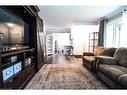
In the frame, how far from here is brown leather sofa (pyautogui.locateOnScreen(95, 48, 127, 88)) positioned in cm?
240

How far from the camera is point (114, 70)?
2.79 meters

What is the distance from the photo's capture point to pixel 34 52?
14.3 feet

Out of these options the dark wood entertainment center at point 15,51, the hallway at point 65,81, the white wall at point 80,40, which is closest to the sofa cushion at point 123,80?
the hallway at point 65,81

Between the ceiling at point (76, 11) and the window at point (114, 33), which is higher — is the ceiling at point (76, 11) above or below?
above

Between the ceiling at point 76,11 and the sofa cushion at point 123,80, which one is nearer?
the sofa cushion at point 123,80

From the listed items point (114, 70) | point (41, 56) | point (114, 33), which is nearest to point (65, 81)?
point (114, 70)

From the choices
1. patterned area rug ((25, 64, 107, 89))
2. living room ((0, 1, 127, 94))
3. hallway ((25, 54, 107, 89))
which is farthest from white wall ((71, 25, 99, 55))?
patterned area rug ((25, 64, 107, 89))

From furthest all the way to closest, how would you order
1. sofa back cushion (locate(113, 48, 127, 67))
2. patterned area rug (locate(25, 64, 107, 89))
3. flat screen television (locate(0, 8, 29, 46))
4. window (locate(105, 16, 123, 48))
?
window (locate(105, 16, 123, 48)) < sofa back cushion (locate(113, 48, 127, 67)) < patterned area rug (locate(25, 64, 107, 89)) < flat screen television (locate(0, 8, 29, 46))

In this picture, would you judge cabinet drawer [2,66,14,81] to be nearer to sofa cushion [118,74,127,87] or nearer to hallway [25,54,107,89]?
hallway [25,54,107,89]

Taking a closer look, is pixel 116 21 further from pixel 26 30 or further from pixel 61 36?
pixel 61 36

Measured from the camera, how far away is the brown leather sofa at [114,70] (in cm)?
240

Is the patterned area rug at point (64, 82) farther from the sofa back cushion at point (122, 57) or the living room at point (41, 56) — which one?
the sofa back cushion at point (122, 57)

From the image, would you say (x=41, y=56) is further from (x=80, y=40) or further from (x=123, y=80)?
(x=80, y=40)

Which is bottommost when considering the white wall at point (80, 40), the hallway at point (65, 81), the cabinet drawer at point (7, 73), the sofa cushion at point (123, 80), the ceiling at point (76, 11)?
the hallway at point (65, 81)
